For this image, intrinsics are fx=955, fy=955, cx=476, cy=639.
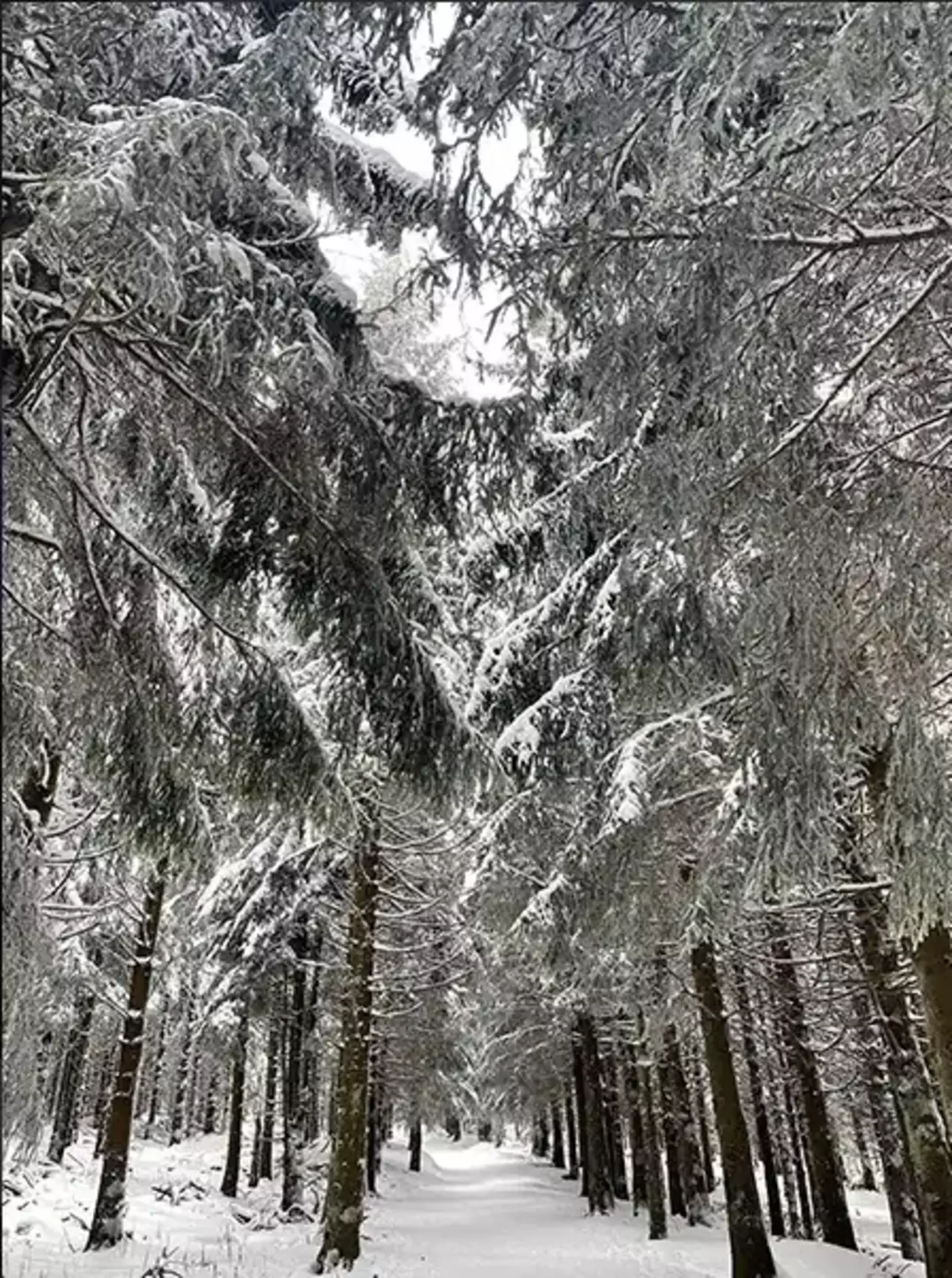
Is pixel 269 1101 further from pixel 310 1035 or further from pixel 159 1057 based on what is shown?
pixel 159 1057

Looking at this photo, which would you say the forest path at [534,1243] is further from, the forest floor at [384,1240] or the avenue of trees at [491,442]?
the avenue of trees at [491,442]

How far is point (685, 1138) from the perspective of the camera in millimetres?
16328

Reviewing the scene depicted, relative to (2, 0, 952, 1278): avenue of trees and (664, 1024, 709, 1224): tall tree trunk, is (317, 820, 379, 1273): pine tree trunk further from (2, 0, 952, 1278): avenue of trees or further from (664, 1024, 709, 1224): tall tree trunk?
(664, 1024, 709, 1224): tall tree trunk

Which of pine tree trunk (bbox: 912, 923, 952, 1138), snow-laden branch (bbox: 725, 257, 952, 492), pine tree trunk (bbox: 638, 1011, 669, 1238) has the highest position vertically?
snow-laden branch (bbox: 725, 257, 952, 492)

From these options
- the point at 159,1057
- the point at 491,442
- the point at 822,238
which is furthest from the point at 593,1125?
the point at 159,1057

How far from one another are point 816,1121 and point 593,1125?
6574 millimetres

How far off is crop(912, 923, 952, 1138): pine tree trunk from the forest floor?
4.87 meters

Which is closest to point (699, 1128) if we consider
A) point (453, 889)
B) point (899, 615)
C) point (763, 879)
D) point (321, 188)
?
point (453, 889)

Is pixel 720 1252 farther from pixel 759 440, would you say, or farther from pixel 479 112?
pixel 479 112

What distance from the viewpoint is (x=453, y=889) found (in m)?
14.5

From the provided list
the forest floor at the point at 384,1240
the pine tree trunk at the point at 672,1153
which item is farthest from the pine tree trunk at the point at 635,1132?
the forest floor at the point at 384,1240

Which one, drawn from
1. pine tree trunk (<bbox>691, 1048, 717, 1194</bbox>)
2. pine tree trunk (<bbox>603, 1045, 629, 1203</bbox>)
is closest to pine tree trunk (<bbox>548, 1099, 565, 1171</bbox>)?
pine tree trunk (<bbox>603, 1045, 629, 1203</bbox>)

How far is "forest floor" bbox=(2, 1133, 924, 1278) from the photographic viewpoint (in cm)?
1032

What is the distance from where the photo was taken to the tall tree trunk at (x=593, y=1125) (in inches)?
696
